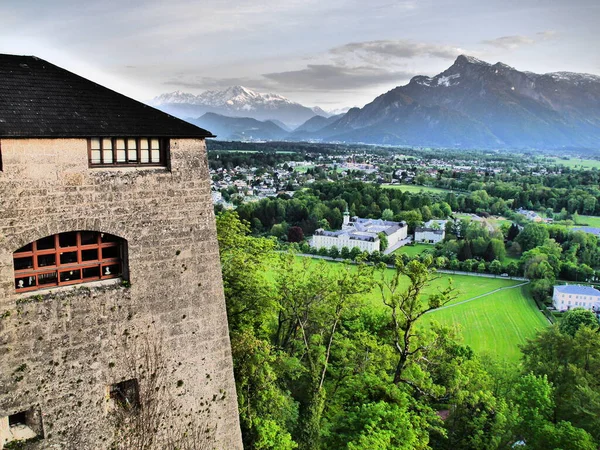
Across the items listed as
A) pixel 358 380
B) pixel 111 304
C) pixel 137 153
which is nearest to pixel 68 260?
pixel 111 304

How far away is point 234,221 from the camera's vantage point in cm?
2103

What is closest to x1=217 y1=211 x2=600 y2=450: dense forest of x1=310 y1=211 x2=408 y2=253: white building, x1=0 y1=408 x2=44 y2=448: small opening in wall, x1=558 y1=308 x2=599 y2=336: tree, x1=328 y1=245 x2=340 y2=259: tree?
x1=0 y1=408 x2=44 y2=448: small opening in wall

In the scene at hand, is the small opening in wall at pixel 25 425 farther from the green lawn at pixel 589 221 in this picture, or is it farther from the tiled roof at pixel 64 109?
the green lawn at pixel 589 221

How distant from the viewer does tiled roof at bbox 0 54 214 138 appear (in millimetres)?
9836

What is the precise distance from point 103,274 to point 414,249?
9026 cm

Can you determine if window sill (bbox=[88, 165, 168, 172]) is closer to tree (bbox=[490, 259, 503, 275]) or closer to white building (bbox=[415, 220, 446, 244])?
tree (bbox=[490, 259, 503, 275])

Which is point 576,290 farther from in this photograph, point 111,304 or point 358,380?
point 111,304

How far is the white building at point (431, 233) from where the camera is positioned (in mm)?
104162

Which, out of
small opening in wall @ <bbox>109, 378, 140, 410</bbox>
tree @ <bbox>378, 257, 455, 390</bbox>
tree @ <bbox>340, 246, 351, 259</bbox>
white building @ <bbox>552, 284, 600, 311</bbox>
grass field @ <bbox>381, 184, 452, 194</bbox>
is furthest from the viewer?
grass field @ <bbox>381, 184, 452, 194</bbox>

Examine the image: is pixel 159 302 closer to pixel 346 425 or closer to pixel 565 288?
pixel 346 425

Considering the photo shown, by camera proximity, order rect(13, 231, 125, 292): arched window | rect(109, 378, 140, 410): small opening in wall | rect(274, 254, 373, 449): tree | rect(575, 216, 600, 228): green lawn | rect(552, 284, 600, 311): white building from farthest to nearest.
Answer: rect(575, 216, 600, 228): green lawn < rect(552, 284, 600, 311): white building < rect(274, 254, 373, 449): tree < rect(109, 378, 140, 410): small opening in wall < rect(13, 231, 125, 292): arched window

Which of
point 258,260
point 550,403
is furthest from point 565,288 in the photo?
point 258,260

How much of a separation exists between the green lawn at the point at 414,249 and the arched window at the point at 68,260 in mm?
83943

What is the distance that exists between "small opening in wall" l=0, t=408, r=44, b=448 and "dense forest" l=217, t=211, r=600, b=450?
21.9 feet
